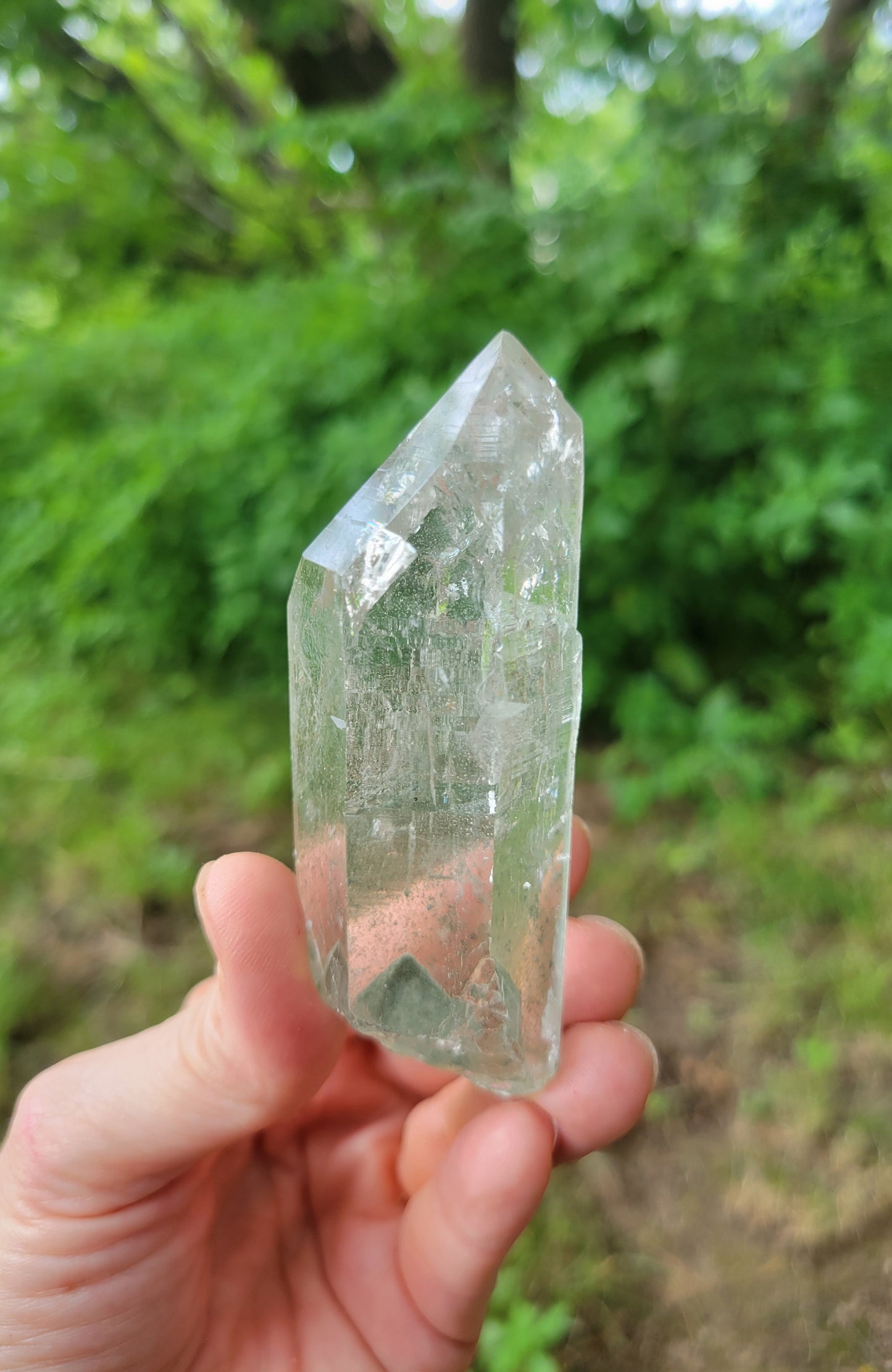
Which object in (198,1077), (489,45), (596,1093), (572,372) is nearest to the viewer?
(198,1077)

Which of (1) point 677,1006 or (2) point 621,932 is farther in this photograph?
(1) point 677,1006

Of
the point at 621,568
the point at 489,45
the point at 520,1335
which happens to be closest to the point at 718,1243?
the point at 520,1335

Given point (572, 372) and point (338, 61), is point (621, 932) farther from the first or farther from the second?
point (338, 61)

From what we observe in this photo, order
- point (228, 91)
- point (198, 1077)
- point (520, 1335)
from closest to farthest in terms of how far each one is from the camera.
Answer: point (198, 1077) < point (520, 1335) < point (228, 91)

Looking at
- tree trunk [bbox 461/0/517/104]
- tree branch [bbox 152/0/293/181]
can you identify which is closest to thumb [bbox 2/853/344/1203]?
tree trunk [bbox 461/0/517/104]

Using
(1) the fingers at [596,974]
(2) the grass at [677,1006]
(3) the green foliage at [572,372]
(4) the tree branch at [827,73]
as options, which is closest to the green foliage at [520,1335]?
(2) the grass at [677,1006]

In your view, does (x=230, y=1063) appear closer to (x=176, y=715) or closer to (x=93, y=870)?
(x=93, y=870)

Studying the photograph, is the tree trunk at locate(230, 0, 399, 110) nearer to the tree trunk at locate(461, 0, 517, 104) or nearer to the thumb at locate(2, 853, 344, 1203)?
the tree trunk at locate(461, 0, 517, 104)
